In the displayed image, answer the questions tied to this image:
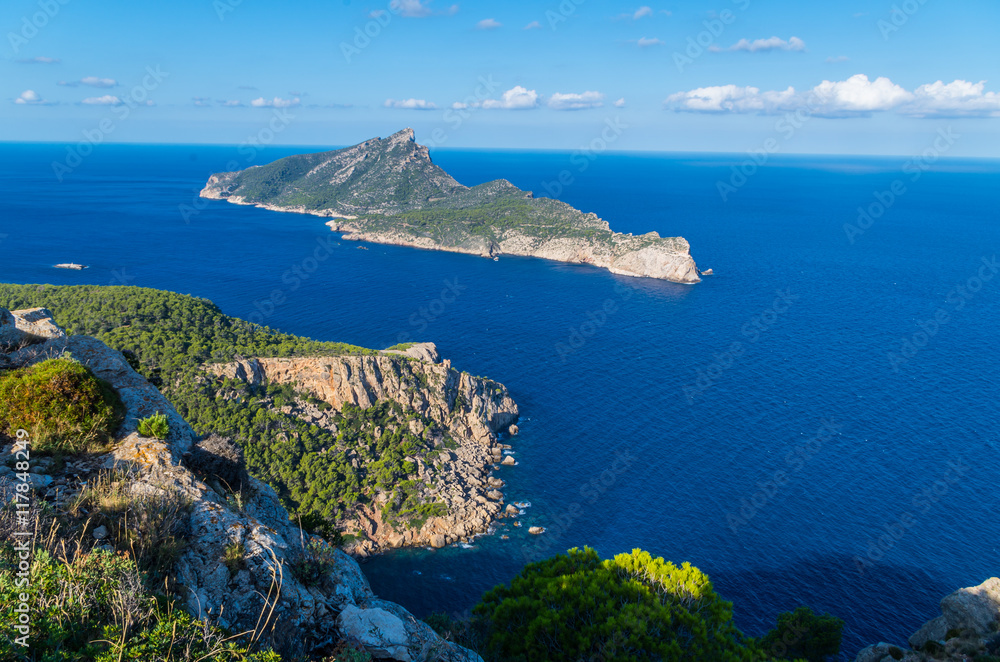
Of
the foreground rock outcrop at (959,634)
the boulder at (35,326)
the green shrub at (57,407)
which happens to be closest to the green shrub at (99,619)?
the green shrub at (57,407)

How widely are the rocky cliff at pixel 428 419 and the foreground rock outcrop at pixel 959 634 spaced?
33656 mm

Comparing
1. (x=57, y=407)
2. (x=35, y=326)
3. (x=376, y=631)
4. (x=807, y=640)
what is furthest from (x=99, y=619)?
(x=807, y=640)

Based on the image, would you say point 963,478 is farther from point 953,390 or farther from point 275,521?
point 275,521

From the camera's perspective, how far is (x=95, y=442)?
38.1ft

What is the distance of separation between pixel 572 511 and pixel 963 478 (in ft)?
149

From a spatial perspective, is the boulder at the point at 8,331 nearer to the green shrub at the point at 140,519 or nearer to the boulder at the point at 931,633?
the green shrub at the point at 140,519

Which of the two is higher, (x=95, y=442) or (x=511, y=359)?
(x=95, y=442)

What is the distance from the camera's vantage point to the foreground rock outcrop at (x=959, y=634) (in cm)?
3178

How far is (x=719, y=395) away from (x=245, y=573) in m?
81.1

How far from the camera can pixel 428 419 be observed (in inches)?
2616

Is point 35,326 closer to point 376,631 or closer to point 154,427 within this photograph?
point 154,427

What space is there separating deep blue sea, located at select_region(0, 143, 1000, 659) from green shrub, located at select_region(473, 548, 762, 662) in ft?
87.5

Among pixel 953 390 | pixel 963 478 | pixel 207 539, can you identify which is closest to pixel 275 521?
pixel 207 539

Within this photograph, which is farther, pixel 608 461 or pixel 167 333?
pixel 608 461
